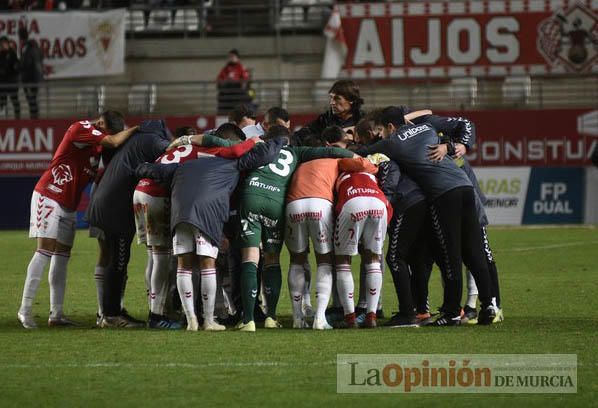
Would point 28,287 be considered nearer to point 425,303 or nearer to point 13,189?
point 425,303

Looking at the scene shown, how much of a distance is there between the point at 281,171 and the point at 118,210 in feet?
4.92

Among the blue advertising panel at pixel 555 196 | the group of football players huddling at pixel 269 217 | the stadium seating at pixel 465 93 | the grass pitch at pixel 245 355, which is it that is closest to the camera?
the grass pitch at pixel 245 355

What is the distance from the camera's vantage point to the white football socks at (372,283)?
1000 cm

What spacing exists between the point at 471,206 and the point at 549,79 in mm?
18716

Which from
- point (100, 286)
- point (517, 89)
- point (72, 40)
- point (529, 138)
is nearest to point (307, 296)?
point (100, 286)

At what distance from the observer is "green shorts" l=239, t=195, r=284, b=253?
32.6 feet

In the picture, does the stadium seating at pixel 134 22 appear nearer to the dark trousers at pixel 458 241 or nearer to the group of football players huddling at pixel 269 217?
the group of football players huddling at pixel 269 217

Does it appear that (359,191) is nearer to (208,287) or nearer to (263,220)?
(263,220)

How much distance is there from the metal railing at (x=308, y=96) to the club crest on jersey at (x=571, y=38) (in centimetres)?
60

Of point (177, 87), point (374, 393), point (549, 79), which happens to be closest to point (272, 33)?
point (177, 87)

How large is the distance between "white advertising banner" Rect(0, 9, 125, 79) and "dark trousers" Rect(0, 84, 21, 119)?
1.62 metres

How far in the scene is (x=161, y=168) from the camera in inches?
393

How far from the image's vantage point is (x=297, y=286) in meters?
10.0

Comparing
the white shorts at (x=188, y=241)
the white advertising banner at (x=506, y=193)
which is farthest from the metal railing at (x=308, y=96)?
the white shorts at (x=188, y=241)
